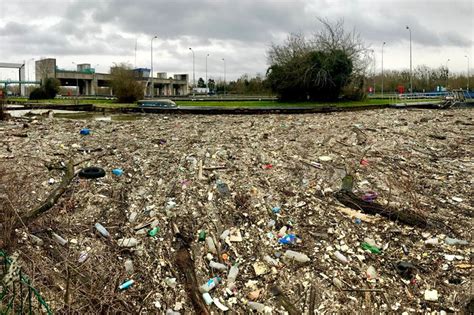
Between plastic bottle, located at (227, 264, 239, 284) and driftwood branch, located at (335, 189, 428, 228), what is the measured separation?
2.21 m

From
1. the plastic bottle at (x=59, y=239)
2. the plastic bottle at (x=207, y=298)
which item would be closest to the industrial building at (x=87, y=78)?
the plastic bottle at (x=59, y=239)

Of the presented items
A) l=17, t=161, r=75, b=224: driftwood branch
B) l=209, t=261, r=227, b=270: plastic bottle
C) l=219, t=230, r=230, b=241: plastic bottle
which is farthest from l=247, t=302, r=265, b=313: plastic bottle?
l=17, t=161, r=75, b=224: driftwood branch

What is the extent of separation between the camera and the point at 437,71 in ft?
212

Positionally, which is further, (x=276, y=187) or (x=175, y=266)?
(x=276, y=187)

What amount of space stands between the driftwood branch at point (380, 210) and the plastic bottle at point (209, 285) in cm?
252

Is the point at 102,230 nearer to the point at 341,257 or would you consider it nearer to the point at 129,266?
the point at 129,266

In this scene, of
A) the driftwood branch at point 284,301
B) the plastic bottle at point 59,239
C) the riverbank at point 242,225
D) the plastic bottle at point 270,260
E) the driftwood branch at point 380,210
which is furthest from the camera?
the driftwood branch at point 380,210

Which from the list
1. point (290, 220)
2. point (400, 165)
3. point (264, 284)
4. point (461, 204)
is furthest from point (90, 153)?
point (461, 204)

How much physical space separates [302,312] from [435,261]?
187 centimetres

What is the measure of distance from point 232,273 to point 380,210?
247 centimetres

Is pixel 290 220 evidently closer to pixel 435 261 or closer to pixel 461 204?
pixel 435 261

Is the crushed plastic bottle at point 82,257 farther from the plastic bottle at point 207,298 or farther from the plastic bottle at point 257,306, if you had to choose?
the plastic bottle at point 257,306

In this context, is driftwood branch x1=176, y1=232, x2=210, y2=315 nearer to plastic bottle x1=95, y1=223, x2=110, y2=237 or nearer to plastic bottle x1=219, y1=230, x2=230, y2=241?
plastic bottle x1=219, y1=230, x2=230, y2=241

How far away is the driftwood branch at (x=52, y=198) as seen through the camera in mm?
5378
